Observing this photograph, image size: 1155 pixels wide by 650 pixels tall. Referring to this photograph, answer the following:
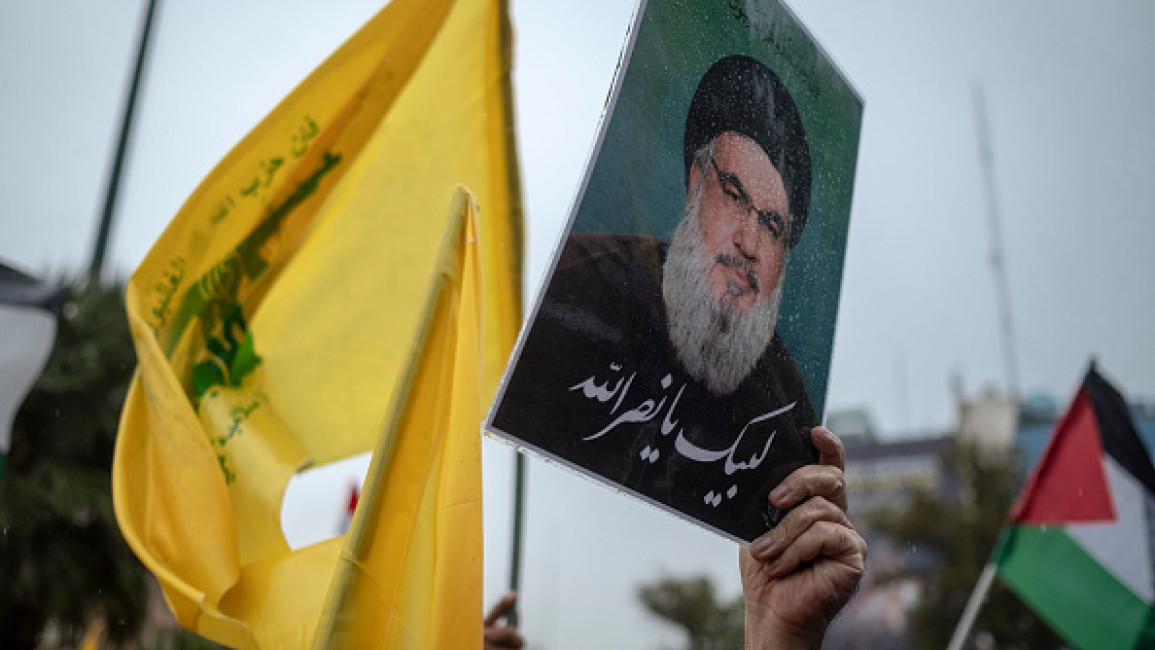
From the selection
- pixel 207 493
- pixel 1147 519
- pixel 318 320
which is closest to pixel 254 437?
pixel 207 493

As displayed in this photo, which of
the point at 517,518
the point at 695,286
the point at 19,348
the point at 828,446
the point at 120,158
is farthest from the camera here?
the point at 120,158

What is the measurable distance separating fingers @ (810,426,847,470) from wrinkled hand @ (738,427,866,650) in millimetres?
50

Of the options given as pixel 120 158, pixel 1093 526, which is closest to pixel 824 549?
pixel 1093 526

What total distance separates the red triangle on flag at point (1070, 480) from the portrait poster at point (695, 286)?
9.75 ft

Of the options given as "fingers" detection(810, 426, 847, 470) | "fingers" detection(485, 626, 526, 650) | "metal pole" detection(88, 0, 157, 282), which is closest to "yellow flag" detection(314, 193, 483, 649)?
"fingers" detection(810, 426, 847, 470)

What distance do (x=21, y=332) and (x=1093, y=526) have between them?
445cm

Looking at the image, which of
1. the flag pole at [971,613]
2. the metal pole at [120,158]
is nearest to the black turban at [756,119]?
the flag pole at [971,613]

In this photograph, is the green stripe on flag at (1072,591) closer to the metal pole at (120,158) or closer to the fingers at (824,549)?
the fingers at (824,549)

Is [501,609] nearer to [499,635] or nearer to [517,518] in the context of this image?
[499,635]

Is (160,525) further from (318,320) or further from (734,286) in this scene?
(734,286)

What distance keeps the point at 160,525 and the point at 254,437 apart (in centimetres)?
35

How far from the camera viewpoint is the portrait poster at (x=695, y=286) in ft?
4.75

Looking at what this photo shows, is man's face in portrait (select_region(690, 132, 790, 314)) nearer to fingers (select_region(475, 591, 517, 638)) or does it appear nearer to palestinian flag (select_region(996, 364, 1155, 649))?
fingers (select_region(475, 591, 517, 638))

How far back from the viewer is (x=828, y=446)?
1.79 metres
